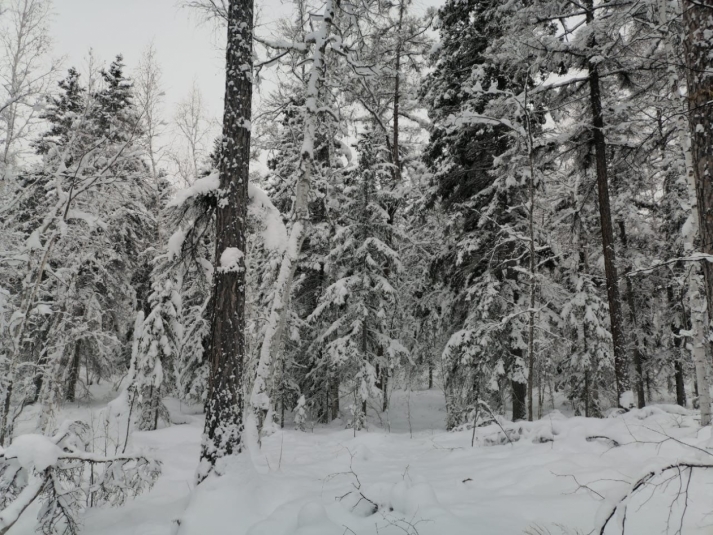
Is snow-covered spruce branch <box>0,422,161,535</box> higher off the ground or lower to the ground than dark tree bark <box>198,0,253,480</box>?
lower

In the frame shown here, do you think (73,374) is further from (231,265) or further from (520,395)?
(520,395)

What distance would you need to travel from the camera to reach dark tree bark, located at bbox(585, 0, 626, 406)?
9.48 meters

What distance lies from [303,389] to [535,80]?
1385cm

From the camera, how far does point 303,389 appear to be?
1584 centimetres

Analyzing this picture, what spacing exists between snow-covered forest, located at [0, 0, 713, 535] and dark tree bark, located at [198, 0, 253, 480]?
31 mm

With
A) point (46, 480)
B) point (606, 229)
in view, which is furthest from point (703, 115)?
point (606, 229)

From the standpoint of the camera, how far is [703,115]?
11.0 feet

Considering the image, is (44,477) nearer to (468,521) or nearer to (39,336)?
(468,521)

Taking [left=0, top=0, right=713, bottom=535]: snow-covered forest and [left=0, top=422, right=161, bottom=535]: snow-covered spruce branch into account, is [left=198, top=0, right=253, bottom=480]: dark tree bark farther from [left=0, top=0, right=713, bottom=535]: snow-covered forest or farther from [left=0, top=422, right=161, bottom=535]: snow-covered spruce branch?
[left=0, top=422, right=161, bottom=535]: snow-covered spruce branch

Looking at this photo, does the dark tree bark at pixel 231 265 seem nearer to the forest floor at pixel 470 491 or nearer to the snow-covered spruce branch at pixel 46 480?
the forest floor at pixel 470 491

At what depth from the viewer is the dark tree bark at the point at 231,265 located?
4773 mm

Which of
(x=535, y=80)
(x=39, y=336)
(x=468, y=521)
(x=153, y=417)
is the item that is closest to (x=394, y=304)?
(x=535, y=80)

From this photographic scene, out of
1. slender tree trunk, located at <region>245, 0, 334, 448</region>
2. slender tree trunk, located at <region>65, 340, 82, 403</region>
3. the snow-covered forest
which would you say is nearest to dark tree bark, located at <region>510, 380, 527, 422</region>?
the snow-covered forest

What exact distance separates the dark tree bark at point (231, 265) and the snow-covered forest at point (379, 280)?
0.10ft
